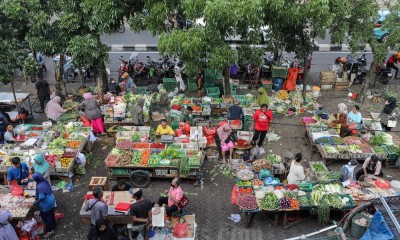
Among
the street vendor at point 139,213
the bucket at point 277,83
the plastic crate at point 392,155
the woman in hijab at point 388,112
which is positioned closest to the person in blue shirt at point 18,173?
the street vendor at point 139,213

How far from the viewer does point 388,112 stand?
45.2ft

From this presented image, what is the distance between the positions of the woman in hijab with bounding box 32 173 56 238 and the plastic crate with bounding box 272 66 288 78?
10.8 metres

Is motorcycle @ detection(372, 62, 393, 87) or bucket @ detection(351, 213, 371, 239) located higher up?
motorcycle @ detection(372, 62, 393, 87)

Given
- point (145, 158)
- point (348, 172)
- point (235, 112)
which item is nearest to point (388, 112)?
point (348, 172)

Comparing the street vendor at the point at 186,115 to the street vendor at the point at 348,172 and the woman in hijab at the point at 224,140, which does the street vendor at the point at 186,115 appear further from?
the street vendor at the point at 348,172

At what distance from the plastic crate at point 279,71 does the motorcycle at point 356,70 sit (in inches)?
118

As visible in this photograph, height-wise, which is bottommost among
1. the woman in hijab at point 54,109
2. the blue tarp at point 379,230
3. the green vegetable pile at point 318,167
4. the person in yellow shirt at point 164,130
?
the green vegetable pile at point 318,167

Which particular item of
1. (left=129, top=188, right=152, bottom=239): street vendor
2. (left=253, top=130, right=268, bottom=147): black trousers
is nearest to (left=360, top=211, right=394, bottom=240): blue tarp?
(left=129, top=188, right=152, bottom=239): street vendor

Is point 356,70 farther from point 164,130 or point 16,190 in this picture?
point 16,190

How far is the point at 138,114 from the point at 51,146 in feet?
9.34

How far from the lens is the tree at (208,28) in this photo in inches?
453

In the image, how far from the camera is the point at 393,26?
1423 cm

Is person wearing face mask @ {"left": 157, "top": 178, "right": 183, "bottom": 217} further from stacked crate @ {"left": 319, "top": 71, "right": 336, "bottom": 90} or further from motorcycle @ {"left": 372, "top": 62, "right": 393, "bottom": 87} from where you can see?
motorcycle @ {"left": 372, "top": 62, "right": 393, "bottom": 87}

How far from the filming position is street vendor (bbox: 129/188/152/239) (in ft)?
28.5
